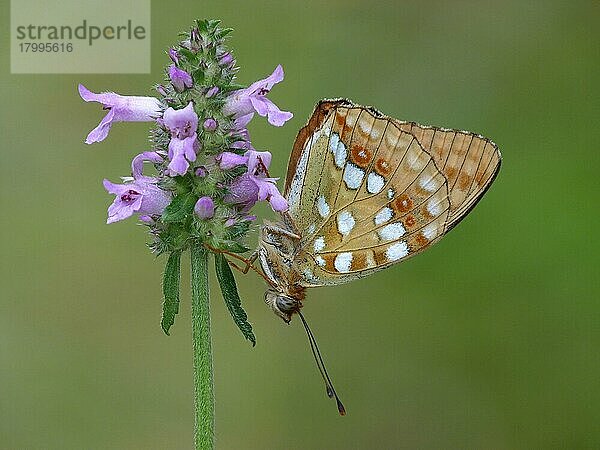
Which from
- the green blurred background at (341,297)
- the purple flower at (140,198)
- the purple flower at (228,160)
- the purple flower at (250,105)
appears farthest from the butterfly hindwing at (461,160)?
the green blurred background at (341,297)

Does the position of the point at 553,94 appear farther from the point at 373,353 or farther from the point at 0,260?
the point at 0,260

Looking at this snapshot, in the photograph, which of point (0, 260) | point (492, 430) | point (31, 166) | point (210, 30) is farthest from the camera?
point (31, 166)

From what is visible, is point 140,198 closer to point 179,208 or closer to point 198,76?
point 179,208

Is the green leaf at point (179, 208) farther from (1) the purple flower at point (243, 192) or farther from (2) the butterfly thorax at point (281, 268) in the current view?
(2) the butterfly thorax at point (281, 268)

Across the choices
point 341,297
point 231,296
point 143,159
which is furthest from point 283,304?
point 341,297

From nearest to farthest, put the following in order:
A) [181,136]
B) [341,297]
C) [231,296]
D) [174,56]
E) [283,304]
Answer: [181,136] < [174,56] < [231,296] < [283,304] < [341,297]

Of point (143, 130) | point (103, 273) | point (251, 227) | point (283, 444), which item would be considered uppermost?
point (143, 130)

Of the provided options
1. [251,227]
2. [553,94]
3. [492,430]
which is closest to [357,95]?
[553,94]
